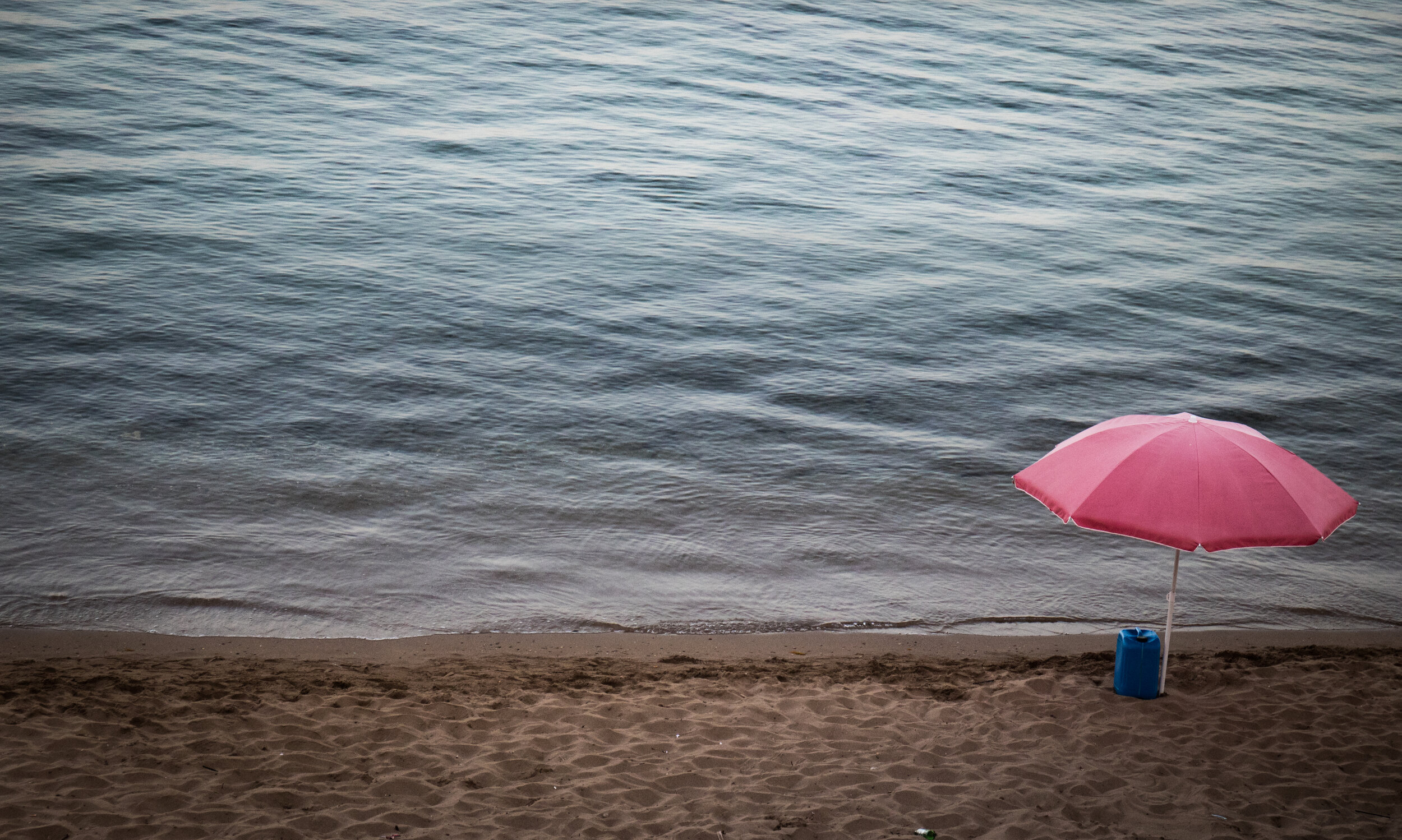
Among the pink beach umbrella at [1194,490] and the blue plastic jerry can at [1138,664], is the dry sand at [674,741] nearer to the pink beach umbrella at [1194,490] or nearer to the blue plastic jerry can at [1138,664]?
the blue plastic jerry can at [1138,664]

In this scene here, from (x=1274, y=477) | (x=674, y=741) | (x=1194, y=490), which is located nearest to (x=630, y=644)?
(x=674, y=741)

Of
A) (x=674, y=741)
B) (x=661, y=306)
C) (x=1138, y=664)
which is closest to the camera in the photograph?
(x=674, y=741)

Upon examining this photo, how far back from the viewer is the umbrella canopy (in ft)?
18.0

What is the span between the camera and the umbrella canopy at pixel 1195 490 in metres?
5.50

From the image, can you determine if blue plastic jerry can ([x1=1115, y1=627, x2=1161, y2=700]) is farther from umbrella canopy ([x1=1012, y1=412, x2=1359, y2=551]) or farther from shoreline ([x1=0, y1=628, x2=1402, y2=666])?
umbrella canopy ([x1=1012, y1=412, x2=1359, y2=551])

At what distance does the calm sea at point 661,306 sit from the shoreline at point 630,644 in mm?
240

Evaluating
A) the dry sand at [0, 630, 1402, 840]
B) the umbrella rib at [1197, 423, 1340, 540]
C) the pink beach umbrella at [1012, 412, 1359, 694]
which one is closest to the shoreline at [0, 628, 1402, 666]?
the dry sand at [0, 630, 1402, 840]

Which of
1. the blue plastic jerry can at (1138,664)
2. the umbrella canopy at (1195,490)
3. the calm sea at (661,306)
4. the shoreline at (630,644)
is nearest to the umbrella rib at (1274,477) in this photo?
the umbrella canopy at (1195,490)

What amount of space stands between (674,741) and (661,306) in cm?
1076

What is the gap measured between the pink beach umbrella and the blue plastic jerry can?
3.80ft

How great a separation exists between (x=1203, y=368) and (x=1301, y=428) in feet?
6.14

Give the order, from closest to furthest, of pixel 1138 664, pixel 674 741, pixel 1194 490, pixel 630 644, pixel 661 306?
pixel 1194 490
pixel 674 741
pixel 1138 664
pixel 630 644
pixel 661 306

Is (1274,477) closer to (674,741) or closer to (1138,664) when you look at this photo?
(1138,664)

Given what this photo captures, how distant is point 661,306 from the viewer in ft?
53.6
